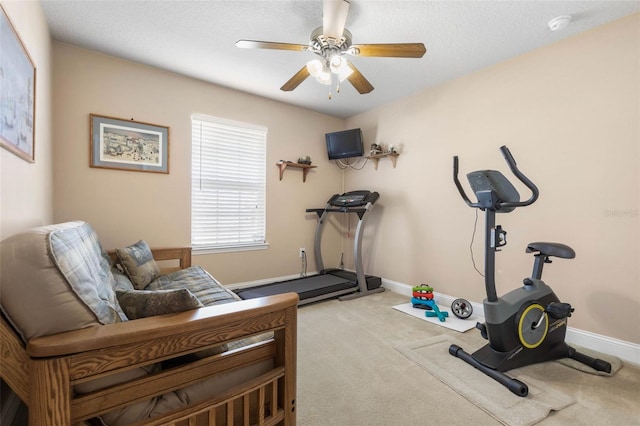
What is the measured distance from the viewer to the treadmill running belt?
3.07 metres

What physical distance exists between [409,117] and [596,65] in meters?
1.71

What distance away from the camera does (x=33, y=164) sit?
1.79 metres

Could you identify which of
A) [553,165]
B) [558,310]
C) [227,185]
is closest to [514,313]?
[558,310]

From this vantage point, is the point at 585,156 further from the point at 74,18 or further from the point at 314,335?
the point at 74,18

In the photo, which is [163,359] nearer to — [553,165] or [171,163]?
[171,163]

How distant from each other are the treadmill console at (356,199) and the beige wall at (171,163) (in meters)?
0.47

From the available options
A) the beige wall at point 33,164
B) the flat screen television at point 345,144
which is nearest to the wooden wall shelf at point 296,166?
the flat screen television at point 345,144

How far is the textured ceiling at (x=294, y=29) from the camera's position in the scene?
1.99m

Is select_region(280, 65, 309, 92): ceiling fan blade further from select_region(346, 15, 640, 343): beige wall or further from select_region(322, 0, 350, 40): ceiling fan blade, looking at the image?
select_region(346, 15, 640, 343): beige wall

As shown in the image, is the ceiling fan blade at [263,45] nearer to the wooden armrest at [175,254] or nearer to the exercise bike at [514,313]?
the exercise bike at [514,313]

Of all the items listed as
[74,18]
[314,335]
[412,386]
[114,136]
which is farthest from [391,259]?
[74,18]

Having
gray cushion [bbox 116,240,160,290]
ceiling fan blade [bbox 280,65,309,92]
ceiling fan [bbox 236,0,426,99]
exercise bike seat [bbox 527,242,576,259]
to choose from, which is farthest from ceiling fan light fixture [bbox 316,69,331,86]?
gray cushion [bbox 116,240,160,290]

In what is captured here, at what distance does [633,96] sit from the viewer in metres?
2.02

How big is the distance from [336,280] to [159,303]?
2.74m
